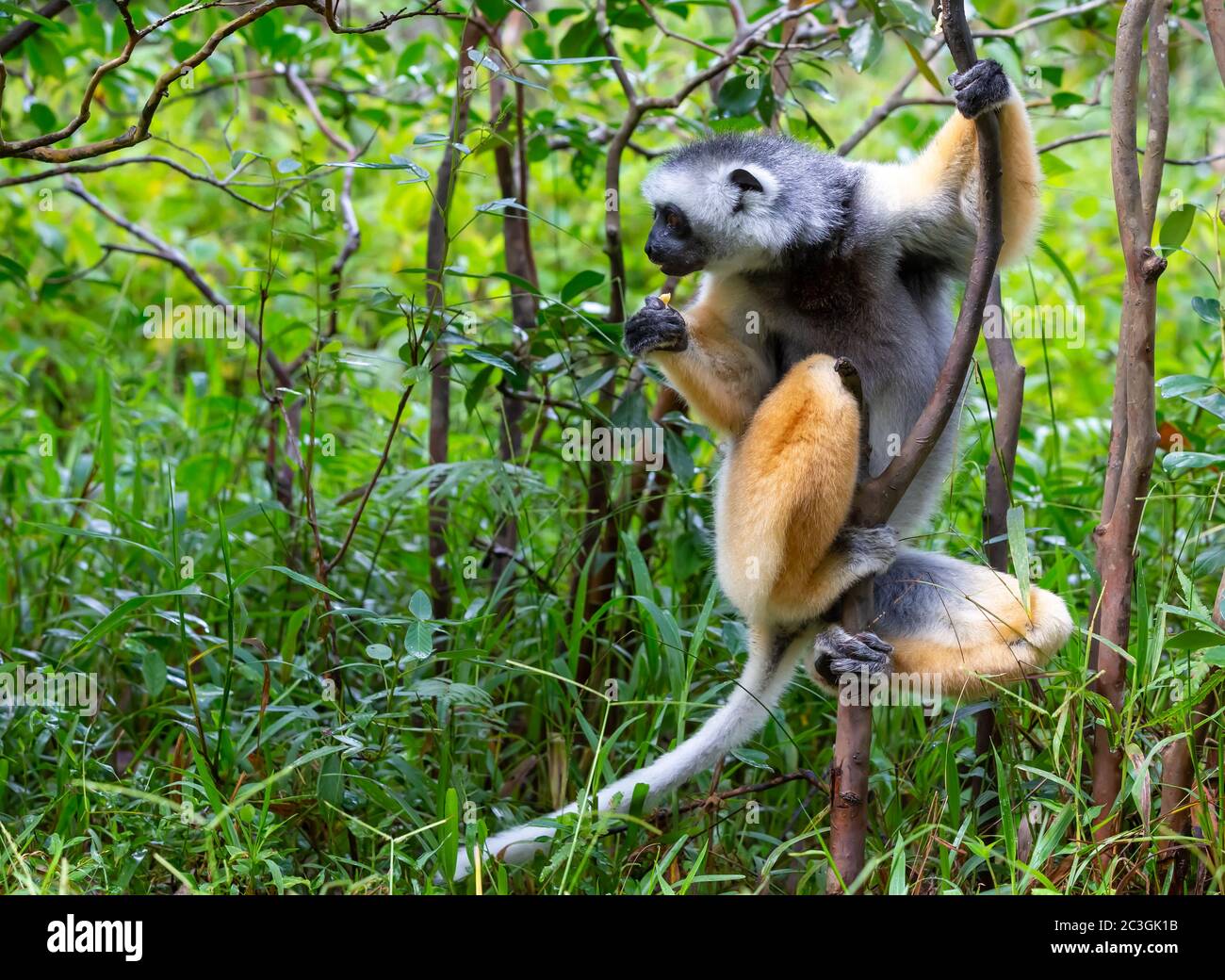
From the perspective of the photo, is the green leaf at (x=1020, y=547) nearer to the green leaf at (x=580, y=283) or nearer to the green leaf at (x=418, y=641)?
the green leaf at (x=418, y=641)

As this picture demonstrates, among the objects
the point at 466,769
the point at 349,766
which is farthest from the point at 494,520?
the point at 349,766

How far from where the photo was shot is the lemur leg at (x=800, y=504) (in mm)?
4184

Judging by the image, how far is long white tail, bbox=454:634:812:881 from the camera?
394 cm

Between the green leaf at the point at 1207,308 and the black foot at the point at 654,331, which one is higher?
the black foot at the point at 654,331

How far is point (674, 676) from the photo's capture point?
450 cm

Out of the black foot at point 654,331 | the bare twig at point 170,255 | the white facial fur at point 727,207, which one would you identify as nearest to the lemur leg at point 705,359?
the black foot at point 654,331

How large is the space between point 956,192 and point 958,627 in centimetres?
165

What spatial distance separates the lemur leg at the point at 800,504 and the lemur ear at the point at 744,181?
743mm

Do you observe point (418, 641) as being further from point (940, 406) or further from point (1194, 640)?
point (1194, 640)

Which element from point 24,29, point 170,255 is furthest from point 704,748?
point 24,29

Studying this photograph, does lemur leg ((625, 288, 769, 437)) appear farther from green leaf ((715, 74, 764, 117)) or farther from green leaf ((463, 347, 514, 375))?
green leaf ((715, 74, 764, 117))

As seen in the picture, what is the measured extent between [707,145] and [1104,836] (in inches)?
118

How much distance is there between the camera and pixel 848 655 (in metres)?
4.11

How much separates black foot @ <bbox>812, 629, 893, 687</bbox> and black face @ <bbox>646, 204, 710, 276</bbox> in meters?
1.60
